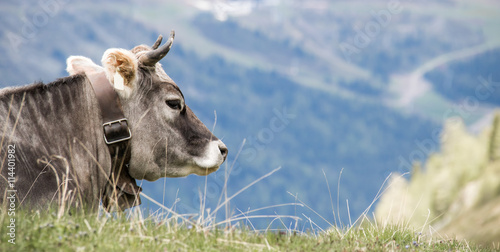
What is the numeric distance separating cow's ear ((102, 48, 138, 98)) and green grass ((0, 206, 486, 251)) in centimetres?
170

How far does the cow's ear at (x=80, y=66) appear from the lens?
743 cm

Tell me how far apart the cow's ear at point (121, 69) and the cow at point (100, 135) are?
0.04 feet

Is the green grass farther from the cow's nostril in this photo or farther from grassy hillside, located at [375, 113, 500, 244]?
grassy hillside, located at [375, 113, 500, 244]

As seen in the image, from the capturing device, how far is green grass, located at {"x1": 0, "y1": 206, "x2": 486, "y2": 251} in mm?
4801

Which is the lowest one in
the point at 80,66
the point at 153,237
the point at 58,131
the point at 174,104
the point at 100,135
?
the point at 153,237

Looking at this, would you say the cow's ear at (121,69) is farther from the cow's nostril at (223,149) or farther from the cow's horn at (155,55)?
the cow's nostril at (223,149)

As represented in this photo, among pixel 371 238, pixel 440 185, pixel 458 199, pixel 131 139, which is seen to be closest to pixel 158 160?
pixel 131 139

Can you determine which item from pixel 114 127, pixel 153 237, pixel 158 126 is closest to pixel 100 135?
pixel 114 127

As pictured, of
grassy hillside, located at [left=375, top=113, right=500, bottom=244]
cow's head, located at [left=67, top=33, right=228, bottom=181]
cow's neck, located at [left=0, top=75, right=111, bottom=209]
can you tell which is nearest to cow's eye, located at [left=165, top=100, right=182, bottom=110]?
cow's head, located at [left=67, top=33, right=228, bottom=181]

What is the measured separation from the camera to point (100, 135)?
6.88 m

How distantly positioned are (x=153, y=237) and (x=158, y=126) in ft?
7.54

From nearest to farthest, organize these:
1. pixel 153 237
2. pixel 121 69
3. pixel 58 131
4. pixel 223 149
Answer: pixel 153 237 < pixel 58 131 < pixel 121 69 < pixel 223 149

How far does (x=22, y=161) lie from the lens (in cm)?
626

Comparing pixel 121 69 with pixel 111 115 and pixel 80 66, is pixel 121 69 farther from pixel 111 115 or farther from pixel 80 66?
pixel 80 66
